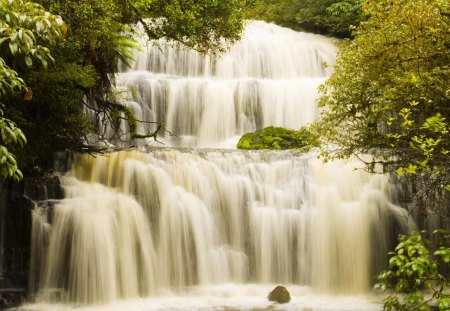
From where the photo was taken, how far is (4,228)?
31.1ft

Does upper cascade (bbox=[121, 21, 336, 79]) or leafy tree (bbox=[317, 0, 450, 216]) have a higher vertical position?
upper cascade (bbox=[121, 21, 336, 79])

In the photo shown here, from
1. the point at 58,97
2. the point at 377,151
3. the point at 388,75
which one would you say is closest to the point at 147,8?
the point at 58,97

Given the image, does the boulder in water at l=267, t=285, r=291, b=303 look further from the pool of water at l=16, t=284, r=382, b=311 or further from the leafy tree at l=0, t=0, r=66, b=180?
the leafy tree at l=0, t=0, r=66, b=180

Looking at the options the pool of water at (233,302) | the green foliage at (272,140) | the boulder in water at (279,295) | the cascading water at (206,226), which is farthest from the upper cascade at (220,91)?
the boulder in water at (279,295)

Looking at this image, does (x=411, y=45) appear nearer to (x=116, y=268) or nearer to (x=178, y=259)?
(x=178, y=259)

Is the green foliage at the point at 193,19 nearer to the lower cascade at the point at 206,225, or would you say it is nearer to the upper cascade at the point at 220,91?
the lower cascade at the point at 206,225

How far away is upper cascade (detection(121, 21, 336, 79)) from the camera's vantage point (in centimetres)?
1875

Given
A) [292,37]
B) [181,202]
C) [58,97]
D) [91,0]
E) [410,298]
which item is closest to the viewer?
[410,298]

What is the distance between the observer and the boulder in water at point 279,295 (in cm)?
930

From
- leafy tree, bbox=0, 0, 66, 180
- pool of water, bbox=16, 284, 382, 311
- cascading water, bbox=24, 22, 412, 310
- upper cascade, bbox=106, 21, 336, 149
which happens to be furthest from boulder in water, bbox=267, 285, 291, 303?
upper cascade, bbox=106, 21, 336, 149

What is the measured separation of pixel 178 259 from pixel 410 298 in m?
5.62

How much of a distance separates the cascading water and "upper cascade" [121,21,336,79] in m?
7.59

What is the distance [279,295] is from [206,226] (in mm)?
2307

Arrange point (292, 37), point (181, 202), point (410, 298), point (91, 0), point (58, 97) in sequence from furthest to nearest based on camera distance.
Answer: point (292, 37), point (181, 202), point (58, 97), point (91, 0), point (410, 298)
